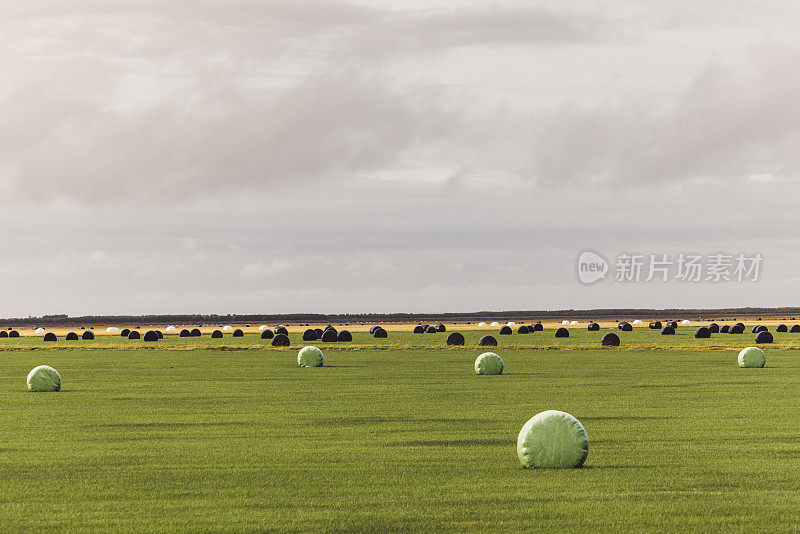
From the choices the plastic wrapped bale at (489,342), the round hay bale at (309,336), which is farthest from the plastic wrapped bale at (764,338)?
the round hay bale at (309,336)

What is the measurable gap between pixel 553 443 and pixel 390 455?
12.0 feet

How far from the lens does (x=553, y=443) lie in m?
20.7

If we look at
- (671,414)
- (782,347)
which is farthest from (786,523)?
(782,347)

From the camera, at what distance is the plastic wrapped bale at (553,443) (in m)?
20.5

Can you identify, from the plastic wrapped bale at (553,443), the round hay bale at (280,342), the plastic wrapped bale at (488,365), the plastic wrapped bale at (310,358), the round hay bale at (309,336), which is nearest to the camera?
the plastic wrapped bale at (553,443)

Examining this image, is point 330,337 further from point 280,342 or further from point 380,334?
point 380,334

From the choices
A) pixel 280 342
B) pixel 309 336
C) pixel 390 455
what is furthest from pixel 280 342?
pixel 390 455

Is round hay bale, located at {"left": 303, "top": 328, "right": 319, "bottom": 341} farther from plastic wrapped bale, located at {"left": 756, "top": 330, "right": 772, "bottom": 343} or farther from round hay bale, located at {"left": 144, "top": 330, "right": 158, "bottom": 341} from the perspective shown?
plastic wrapped bale, located at {"left": 756, "top": 330, "right": 772, "bottom": 343}

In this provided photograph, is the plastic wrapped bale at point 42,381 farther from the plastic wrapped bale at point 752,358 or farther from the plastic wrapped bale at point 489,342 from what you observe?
the plastic wrapped bale at point 489,342

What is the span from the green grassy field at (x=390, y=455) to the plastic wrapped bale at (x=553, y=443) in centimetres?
38

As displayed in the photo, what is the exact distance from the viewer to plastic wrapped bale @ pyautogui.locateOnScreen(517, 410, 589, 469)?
20453 millimetres

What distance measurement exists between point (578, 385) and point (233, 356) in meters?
35.0

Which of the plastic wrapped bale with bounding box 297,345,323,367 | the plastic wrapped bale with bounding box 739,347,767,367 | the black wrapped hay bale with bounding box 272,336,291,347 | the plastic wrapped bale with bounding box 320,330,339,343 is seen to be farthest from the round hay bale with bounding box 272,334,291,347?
the plastic wrapped bale with bounding box 739,347,767,367

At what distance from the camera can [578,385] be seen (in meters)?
44.1
